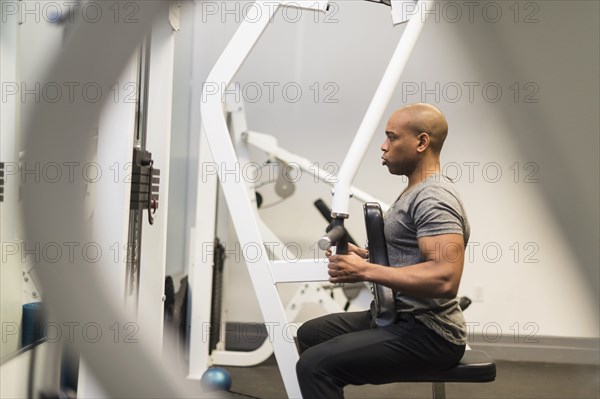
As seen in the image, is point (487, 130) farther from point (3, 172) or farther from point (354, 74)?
point (3, 172)

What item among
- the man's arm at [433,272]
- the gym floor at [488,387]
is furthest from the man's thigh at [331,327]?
the gym floor at [488,387]

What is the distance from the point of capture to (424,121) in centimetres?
152

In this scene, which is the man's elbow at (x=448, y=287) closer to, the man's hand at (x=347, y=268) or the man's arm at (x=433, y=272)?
the man's arm at (x=433, y=272)

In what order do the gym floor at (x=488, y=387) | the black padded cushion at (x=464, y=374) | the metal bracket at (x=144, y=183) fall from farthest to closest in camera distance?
the gym floor at (x=488, y=387), the metal bracket at (x=144, y=183), the black padded cushion at (x=464, y=374)

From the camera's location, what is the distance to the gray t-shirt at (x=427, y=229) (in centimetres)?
137

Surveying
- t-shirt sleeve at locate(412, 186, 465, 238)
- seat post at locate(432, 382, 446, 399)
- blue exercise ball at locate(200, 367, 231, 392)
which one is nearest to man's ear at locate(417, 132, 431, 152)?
t-shirt sleeve at locate(412, 186, 465, 238)

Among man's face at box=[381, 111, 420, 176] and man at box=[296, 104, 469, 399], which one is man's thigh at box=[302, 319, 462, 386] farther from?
man's face at box=[381, 111, 420, 176]

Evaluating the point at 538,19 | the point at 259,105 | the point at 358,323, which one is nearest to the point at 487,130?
the point at 538,19

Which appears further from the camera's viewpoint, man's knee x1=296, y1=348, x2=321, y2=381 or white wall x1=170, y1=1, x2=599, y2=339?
white wall x1=170, y1=1, x2=599, y2=339

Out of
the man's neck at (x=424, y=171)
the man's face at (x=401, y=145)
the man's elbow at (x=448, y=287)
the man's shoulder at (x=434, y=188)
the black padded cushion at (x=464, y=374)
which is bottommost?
the black padded cushion at (x=464, y=374)

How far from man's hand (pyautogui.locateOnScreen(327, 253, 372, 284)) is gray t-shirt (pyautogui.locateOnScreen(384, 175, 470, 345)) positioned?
14 cm

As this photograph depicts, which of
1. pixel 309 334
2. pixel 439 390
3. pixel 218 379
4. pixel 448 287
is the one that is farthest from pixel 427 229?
pixel 218 379

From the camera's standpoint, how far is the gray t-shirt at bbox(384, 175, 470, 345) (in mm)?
1372

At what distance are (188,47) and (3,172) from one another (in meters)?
2.11
